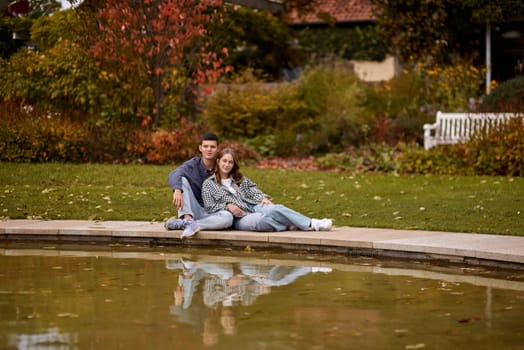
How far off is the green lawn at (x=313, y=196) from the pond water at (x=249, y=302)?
6.55ft

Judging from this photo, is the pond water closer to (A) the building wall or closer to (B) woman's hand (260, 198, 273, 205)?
(B) woman's hand (260, 198, 273, 205)

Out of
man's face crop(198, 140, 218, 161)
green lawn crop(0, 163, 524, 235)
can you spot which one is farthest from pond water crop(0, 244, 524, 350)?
green lawn crop(0, 163, 524, 235)

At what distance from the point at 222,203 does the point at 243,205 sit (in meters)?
0.23

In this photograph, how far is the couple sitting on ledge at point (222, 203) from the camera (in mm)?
9570

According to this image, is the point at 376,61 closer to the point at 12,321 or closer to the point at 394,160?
the point at 394,160

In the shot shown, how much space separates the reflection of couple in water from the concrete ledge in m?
0.73

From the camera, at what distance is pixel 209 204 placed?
977 centimetres

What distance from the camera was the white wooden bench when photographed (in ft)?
54.8

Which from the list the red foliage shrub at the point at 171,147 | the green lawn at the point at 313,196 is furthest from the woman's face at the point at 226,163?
the red foliage shrub at the point at 171,147

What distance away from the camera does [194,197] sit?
32.3ft

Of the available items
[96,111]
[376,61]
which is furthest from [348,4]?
[96,111]

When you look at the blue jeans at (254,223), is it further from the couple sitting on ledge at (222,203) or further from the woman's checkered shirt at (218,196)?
the woman's checkered shirt at (218,196)

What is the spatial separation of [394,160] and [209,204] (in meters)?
7.44

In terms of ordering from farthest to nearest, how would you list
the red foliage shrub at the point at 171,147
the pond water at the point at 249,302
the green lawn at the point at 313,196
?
the red foliage shrub at the point at 171,147
the green lawn at the point at 313,196
the pond water at the point at 249,302
